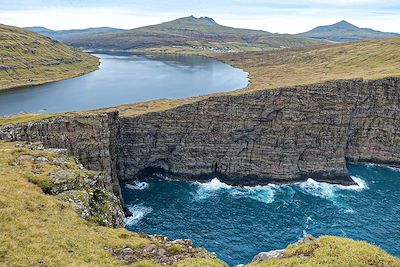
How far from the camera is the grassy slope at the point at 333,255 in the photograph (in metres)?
27.1

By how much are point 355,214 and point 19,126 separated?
79239 millimetres

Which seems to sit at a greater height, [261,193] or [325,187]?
[325,187]

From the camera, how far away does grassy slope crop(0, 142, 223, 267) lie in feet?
92.0

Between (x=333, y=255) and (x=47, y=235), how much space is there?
23.0 meters

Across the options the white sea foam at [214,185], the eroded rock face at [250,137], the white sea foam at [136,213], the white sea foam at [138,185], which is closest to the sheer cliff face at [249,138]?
the eroded rock face at [250,137]

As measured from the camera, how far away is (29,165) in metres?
48.6

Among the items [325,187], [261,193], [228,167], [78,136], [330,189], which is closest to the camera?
[78,136]

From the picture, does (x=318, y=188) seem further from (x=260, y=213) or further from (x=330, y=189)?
(x=260, y=213)

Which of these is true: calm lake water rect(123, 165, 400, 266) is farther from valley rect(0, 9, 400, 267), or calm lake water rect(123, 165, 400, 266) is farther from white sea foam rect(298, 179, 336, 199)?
valley rect(0, 9, 400, 267)

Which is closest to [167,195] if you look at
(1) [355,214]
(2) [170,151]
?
(2) [170,151]

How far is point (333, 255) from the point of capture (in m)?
28.2

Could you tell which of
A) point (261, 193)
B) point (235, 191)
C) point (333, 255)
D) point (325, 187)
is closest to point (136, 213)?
point (235, 191)

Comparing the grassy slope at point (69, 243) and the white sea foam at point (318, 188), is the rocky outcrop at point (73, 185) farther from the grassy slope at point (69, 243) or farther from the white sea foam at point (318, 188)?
the white sea foam at point (318, 188)

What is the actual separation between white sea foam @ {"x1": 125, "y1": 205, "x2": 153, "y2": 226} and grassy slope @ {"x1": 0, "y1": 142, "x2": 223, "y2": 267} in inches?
1777
